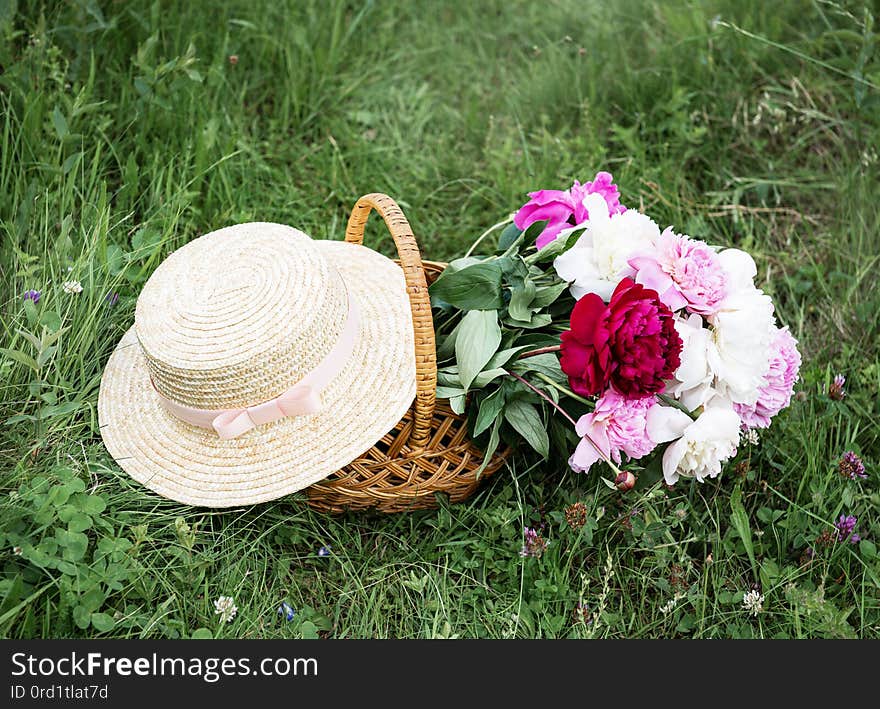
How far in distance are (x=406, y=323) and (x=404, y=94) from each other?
172cm

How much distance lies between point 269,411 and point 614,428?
766mm

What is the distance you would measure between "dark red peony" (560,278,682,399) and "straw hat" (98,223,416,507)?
40cm

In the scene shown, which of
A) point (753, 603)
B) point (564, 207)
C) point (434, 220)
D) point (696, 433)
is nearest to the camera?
point (696, 433)

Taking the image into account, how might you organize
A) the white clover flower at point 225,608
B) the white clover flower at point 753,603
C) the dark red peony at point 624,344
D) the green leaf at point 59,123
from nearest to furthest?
the dark red peony at point 624,344 → the white clover flower at point 225,608 → the white clover flower at point 753,603 → the green leaf at point 59,123

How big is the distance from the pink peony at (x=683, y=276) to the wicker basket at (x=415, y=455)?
1.63 ft

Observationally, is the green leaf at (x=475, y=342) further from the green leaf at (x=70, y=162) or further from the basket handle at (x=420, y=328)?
the green leaf at (x=70, y=162)

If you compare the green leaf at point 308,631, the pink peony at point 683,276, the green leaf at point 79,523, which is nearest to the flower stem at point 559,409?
the pink peony at point 683,276

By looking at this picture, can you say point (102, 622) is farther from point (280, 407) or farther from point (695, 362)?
point (695, 362)

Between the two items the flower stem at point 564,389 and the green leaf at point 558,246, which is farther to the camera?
the green leaf at point 558,246

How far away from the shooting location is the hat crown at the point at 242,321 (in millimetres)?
1915

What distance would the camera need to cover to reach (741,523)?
215 cm

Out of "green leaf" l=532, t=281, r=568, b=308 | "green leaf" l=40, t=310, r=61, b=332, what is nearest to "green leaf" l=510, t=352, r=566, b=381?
"green leaf" l=532, t=281, r=568, b=308

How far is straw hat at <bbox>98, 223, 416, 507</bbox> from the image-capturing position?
6.34 feet

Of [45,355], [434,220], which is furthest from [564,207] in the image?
[45,355]
